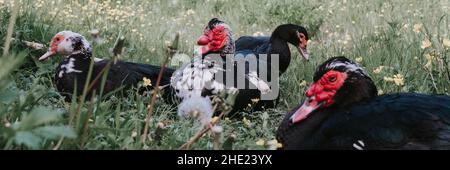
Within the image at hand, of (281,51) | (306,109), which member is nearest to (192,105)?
(306,109)

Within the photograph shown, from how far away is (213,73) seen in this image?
187 inches

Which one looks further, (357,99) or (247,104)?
(247,104)

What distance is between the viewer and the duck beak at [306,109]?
11.1 ft

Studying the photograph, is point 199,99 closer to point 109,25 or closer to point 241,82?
point 241,82

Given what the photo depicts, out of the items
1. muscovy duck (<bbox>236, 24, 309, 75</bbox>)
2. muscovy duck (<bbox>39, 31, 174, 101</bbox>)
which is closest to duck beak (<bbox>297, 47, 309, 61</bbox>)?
muscovy duck (<bbox>236, 24, 309, 75</bbox>)

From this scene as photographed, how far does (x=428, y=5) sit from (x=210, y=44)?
364cm

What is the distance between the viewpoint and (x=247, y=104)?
4738 millimetres

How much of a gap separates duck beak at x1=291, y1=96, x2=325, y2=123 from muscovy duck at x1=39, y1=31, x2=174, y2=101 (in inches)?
64.9

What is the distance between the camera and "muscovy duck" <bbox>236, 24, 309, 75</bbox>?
5.85m

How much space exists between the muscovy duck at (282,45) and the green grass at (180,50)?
111 millimetres

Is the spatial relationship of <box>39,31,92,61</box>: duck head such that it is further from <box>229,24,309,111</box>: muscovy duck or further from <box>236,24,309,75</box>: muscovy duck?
<box>236,24,309,75</box>: muscovy duck

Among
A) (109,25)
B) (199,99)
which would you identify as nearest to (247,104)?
(199,99)

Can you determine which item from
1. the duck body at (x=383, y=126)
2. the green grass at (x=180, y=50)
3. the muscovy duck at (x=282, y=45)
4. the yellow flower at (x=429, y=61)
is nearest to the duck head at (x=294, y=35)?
the muscovy duck at (x=282, y=45)

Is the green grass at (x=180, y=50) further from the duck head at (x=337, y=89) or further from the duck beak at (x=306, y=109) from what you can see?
the duck head at (x=337, y=89)
